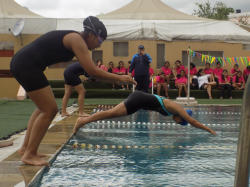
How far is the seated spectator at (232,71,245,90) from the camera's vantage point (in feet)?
49.7

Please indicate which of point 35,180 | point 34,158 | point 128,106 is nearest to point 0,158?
point 34,158

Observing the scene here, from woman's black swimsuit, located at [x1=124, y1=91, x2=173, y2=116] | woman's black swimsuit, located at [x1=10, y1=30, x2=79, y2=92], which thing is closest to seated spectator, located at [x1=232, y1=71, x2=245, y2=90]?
woman's black swimsuit, located at [x1=124, y1=91, x2=173, y2=116]

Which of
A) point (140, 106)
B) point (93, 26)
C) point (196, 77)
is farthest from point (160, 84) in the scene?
point (93, 26)

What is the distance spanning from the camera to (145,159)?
3867mm

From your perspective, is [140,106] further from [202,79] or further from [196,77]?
[196,77]

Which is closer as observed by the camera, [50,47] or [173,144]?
[50,47]

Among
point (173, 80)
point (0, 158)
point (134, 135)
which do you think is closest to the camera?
point (0, 158)

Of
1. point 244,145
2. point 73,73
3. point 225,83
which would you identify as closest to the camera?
point 244,145

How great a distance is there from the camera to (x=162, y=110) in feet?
15.5

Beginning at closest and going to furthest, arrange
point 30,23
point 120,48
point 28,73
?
1. point 28,73
2. point 30,23
3. point 120,48

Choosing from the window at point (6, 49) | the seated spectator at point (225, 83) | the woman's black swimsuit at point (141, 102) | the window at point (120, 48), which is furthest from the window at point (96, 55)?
the woman's black swimsuit at point (141, 102)

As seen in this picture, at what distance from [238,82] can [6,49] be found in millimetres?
10891

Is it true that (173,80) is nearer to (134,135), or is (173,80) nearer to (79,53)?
(134,135)

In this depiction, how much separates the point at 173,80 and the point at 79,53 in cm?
1293
